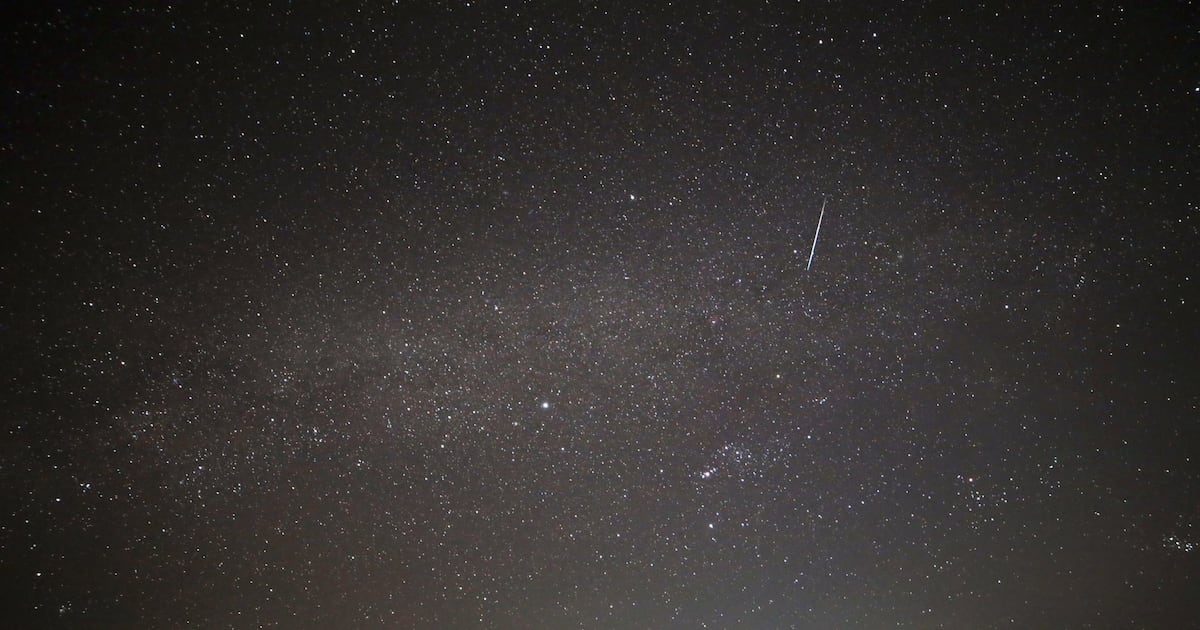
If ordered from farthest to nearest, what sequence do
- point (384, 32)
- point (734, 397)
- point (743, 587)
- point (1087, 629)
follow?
point (1087, 629) → point (743, 587) → point (734, 397) → point (384, 32)

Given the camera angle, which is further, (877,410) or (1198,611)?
(1198,611)

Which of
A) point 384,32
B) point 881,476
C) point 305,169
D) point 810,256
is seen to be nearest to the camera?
point 384,32

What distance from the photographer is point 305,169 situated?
1603mm

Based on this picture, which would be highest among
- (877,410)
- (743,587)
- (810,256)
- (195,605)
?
(810,256)

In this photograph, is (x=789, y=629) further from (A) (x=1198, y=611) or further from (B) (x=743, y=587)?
(A) (x=1198, y=611)

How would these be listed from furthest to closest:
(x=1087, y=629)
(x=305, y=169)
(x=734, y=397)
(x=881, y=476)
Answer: (x=1087, y=629)
(x=881, y=476)
(x=734, y=397)
(x=305, y=169)

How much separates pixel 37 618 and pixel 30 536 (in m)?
0.52

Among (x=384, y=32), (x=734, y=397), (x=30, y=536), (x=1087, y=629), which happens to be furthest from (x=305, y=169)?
(x=1087, y=629)

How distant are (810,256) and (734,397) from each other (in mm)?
520

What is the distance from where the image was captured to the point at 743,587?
229 centimetres

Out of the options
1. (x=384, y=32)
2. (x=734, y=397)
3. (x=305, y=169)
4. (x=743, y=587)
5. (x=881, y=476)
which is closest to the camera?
(x=384, y=32)

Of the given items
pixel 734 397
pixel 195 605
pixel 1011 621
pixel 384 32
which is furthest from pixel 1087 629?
pixel 195 605

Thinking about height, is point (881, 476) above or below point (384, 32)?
below

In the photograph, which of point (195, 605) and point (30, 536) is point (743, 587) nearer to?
point (195, 605)
